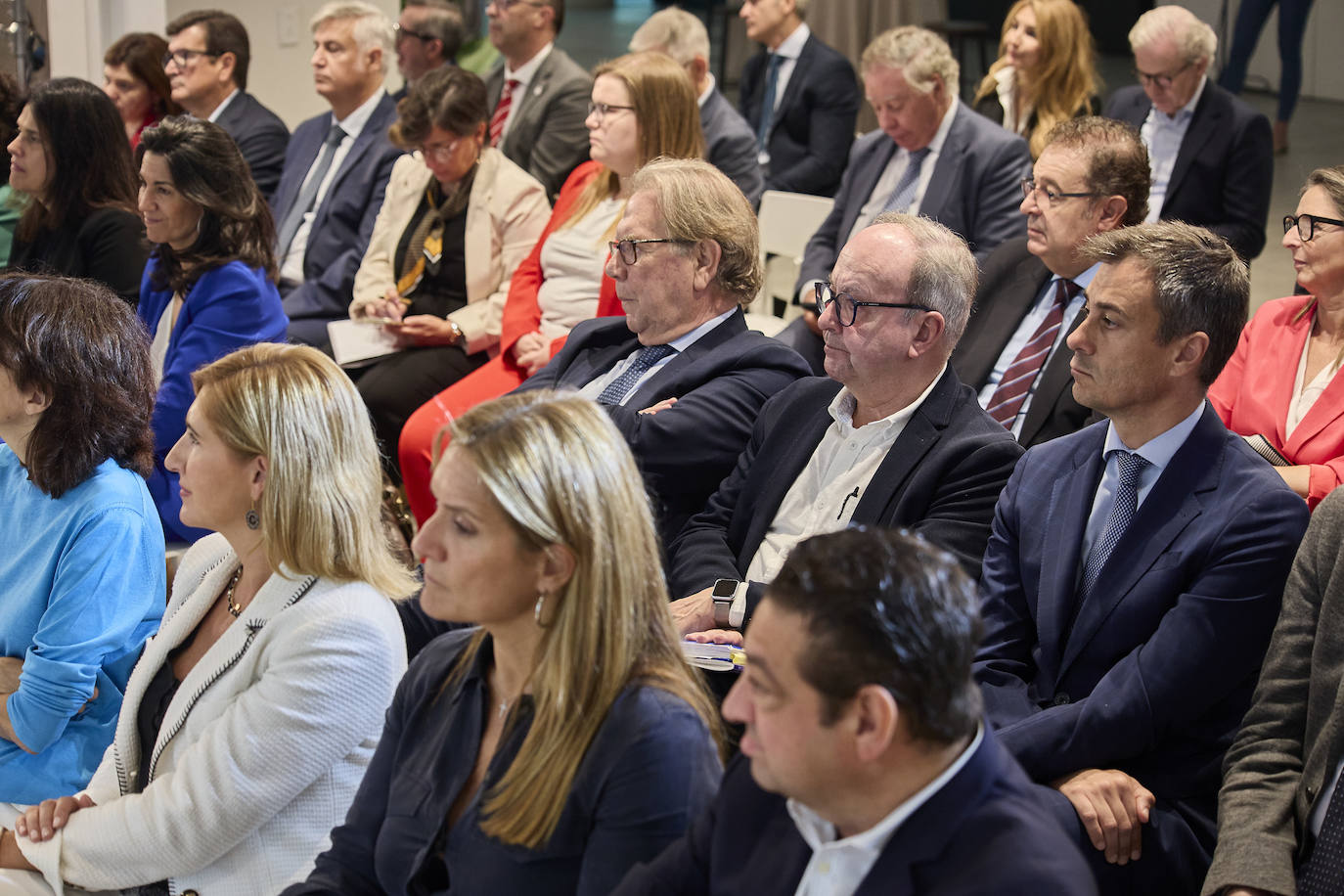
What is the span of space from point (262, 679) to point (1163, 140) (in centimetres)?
398

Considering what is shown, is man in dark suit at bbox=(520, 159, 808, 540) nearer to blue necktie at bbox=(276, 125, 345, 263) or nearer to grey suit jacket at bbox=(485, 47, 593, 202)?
grey suit jacket at bbox=(485, 47, 593, 202)

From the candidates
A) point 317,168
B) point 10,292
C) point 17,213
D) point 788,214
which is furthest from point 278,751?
point 317,168

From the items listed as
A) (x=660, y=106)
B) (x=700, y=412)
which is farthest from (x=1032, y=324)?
(x=660, y=106)

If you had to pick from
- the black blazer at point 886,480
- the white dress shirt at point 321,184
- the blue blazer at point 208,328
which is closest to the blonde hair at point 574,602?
the black blazer at point 886,480

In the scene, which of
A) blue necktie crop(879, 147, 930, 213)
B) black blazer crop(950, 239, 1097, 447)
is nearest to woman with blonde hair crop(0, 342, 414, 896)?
black blazer crop(950, 239, 1097, 447)

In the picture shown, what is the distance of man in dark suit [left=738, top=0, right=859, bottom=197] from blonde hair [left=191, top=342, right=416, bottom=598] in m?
4.09

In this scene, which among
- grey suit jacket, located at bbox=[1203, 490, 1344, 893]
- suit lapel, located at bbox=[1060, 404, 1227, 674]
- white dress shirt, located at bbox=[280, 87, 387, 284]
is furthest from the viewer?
A: white dress shirt, located at bbox=[280, 87, 387, 284]

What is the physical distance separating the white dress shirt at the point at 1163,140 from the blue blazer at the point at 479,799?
3.75 meters

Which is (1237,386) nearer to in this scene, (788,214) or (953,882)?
(953,882)

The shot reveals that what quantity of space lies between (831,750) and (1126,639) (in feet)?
3.19

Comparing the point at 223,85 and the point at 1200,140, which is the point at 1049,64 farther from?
the point at 223,85

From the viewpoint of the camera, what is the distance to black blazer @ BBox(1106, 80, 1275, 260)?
4.53 meters

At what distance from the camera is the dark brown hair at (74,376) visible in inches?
91.7

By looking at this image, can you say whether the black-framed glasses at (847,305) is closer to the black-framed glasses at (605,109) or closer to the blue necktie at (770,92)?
the black-framed glasses at (605,109)
